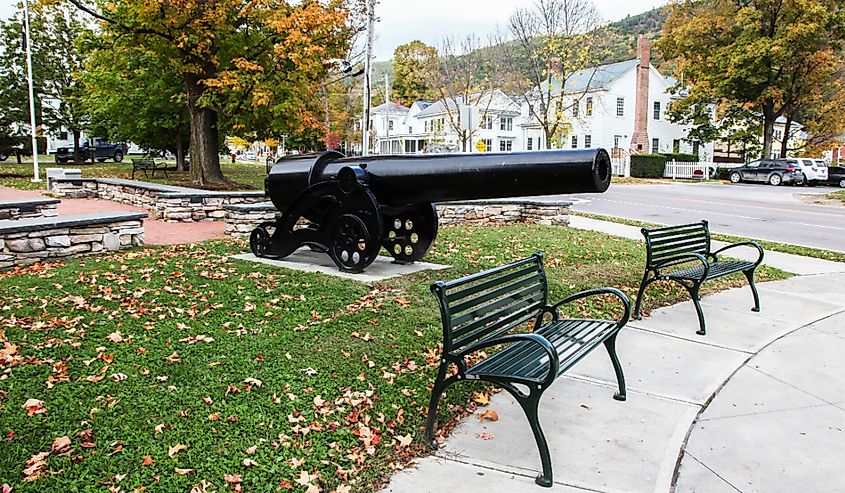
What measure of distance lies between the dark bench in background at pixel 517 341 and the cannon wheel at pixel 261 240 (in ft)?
13.5

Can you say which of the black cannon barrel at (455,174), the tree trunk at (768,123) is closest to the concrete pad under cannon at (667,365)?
the black cannon barrel at (455,174)

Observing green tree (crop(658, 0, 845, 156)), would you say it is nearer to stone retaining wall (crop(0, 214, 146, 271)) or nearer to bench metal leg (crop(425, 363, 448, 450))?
stone retaining wall (crop(0, 214, 146, 271))

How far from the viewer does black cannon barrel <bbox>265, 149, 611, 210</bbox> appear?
4.45 metres

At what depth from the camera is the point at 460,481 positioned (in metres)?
3.15

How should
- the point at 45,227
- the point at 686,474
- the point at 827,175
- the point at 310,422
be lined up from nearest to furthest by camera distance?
1. the point at 686,474
2. the point at 310,422
3. the point at 45,227
4. the point at 827,175

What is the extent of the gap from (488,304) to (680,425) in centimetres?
132

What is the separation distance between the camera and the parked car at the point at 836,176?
31.2 metres

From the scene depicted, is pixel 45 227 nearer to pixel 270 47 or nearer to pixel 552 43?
pixel 270 47

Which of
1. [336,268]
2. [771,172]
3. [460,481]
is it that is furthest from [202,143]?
[771,172]

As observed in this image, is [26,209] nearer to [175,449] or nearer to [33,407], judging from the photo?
[33,407]

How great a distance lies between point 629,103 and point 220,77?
1340 inches

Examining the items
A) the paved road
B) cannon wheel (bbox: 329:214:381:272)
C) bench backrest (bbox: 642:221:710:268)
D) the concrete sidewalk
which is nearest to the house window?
the paved road

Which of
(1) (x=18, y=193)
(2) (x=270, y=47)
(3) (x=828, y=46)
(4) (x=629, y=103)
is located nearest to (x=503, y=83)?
(4) (x=629, y=103)

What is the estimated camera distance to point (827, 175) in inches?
1246
